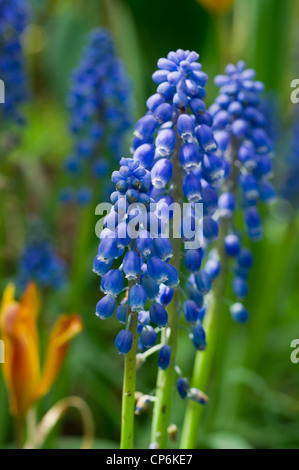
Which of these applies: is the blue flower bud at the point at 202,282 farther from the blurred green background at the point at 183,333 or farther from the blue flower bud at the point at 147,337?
the blurred green background at the point at 183,333

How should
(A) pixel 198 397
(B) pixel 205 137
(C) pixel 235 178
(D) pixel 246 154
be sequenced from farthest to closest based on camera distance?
(C) pixel 235 178 < (D) pixel 246 154 < (A) pixel 198 397 < (B) pixel 205 137

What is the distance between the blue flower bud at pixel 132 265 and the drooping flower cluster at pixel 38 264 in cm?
162

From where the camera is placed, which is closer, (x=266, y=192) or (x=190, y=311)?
(x=190, y=311)

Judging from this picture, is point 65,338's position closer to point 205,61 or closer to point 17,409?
point 17,409

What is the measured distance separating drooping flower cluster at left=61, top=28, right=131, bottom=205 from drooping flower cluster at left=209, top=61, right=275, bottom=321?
0.96m

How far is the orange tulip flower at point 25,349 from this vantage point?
2.27m

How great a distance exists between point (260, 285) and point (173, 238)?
7.92 ft

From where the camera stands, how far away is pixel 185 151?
1.71 m

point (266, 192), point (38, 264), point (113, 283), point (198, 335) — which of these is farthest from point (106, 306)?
point (38, 264)

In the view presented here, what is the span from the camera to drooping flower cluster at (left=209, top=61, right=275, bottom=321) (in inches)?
86.8

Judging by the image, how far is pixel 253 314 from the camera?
399 cm

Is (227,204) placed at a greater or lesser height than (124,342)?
greater

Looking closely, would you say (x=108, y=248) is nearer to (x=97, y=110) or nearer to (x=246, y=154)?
(x=246, y=154)

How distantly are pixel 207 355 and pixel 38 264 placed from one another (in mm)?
1218
